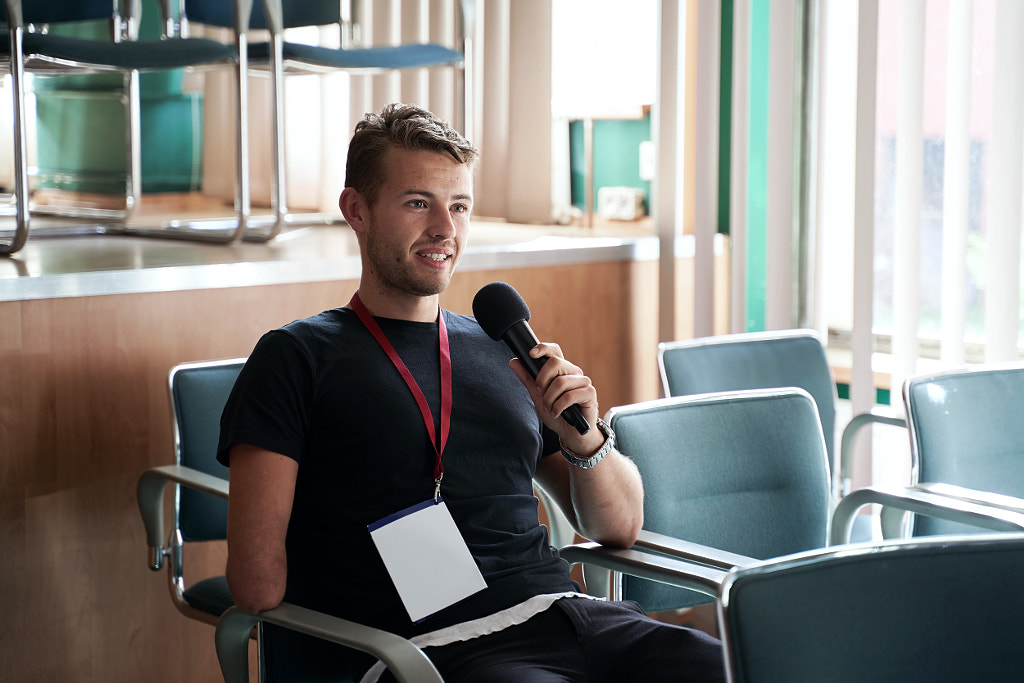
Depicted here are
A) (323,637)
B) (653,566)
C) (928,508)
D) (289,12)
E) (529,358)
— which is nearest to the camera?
(323,637)

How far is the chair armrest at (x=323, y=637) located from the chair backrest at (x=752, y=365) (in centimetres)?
119

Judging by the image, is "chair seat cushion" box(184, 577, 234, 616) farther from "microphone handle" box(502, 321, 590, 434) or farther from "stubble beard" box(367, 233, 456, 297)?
"microphone handle" box(502, 321, 590, 434)

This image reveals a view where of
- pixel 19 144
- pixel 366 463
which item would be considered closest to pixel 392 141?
pixel 366 463

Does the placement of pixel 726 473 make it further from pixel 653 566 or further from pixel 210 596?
pixel 210 596

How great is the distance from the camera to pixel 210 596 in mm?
2070

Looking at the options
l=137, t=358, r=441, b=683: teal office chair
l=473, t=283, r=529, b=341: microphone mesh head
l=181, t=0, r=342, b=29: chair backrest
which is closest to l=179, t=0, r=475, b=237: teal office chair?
l=181, t=0, r=342, b=29: chair backrest

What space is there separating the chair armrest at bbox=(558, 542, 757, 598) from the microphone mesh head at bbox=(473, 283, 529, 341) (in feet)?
1.23

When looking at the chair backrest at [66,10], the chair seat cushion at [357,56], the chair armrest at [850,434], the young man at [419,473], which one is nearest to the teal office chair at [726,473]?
the young man at [419,473]

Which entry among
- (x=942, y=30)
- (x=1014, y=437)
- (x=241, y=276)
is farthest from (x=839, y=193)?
(x=241, y=276)

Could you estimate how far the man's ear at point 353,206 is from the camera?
168 cm

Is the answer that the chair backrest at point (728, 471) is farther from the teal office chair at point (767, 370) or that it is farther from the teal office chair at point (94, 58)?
the teal office chair at point (94, 58)

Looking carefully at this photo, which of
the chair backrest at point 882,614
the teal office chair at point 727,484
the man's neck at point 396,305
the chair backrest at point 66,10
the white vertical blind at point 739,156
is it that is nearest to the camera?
the chair backrest at point 882,614

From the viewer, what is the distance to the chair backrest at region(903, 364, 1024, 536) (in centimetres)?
200

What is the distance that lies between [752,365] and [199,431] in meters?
1.24
